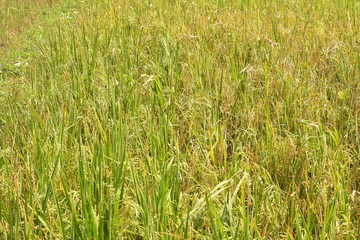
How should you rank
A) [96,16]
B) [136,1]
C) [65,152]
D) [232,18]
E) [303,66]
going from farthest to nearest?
[136,1] → [96,16] → [232,18] → [303,66] → [65,152]

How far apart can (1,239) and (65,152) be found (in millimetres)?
557

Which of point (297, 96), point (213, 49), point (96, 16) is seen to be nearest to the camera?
point (297, 96)

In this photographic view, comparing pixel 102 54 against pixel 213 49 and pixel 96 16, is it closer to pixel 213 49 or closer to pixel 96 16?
pixel 213 49

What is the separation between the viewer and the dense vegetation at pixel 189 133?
1.51 meters

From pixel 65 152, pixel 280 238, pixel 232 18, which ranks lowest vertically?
pixel 280 238

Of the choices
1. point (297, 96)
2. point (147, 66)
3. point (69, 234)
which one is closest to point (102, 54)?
point (147, 66)

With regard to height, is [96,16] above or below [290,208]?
above

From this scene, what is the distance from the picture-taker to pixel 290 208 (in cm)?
169

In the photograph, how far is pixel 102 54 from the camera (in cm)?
340

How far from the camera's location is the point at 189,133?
2.13 m

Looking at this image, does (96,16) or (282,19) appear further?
(96,16)

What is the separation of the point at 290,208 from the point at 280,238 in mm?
126

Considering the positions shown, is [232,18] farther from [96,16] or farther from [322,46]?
[96,16]

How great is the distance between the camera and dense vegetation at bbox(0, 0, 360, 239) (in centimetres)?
151
